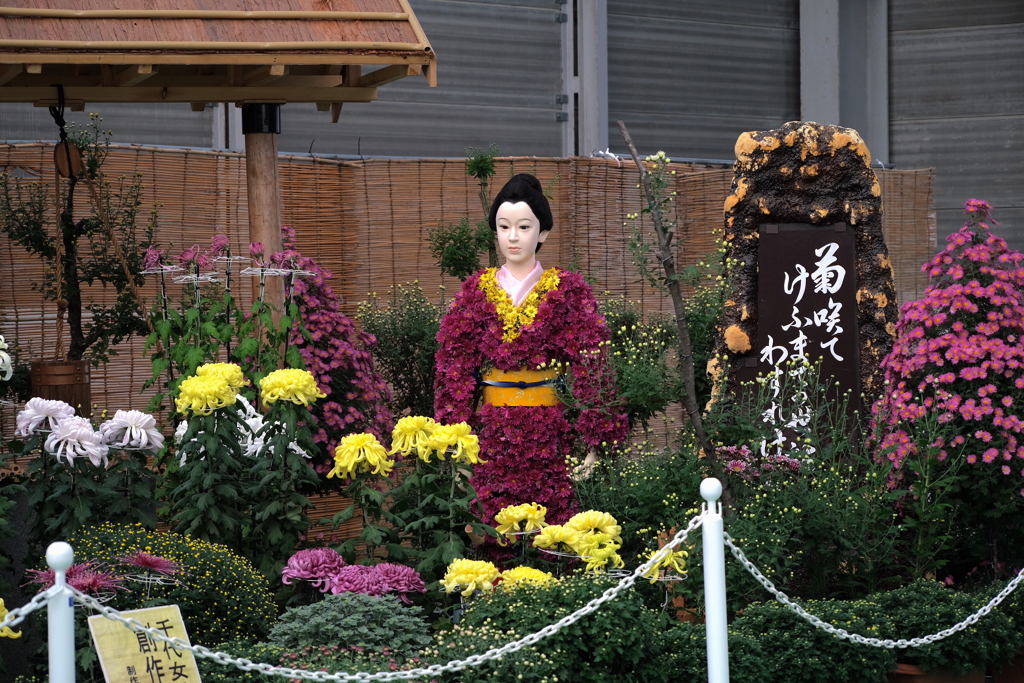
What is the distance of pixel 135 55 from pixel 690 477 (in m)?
3.12

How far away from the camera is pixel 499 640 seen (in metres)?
3.80

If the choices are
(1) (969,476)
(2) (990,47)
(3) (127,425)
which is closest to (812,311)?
(1) (969,476)

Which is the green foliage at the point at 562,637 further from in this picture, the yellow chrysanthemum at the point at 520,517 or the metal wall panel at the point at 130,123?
the metal wall panel at the point at 130,123

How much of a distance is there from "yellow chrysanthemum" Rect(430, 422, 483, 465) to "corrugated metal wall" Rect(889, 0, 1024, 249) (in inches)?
378

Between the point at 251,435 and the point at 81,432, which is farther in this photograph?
the point at 251,435

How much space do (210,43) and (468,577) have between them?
275 centimetres

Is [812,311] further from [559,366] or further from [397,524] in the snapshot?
[397,524]

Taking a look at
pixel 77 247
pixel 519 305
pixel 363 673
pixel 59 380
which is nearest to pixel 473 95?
pixel 77 247

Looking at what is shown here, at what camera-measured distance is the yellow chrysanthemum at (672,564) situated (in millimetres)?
4117

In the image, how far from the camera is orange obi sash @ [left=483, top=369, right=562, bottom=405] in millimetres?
5340

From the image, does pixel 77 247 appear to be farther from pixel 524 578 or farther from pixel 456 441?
pixel 524 578

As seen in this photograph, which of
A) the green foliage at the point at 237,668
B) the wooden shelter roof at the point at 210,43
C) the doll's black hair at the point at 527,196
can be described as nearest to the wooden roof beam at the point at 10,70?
the wooden shelter roof at the point at 210,43

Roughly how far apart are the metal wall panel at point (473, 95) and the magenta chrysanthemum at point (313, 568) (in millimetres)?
6480

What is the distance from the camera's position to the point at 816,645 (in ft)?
14.1
